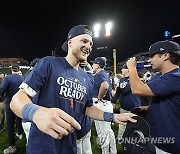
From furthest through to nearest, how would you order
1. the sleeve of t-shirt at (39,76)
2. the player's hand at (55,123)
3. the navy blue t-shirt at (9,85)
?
the navy blue t-shirt at (9,85) → the sleeve of t-shirt at (39,76) → the player's hand at (55,123)

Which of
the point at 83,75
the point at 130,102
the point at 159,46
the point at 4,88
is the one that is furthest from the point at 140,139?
the point at 4,88

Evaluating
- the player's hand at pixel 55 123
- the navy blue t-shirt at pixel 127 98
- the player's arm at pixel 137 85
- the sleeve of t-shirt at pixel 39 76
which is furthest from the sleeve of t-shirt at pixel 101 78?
the player's hand at pixel 55 123

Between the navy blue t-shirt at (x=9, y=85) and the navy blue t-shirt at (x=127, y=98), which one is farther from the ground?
the navy blue t-shirt at (x=9, y=85)

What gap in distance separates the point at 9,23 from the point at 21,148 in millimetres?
30221

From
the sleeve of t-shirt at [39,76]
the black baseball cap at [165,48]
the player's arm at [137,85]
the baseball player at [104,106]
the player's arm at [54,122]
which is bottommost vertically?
the baseball player at [104,106]

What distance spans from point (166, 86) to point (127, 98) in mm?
2507

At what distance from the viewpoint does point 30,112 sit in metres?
0.95

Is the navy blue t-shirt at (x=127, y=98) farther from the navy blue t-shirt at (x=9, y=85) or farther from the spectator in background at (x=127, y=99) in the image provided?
the navy blue t-shirt at (x=9, y=85)

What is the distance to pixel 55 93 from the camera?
1.74m

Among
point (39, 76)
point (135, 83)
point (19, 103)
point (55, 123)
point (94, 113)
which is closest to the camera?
point (55, 123)

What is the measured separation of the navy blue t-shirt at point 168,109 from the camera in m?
2.16

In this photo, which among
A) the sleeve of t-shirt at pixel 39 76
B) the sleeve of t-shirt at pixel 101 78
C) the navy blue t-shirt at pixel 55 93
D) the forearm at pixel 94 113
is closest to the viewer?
the sleeve of t-shirt at pixel 39 76
